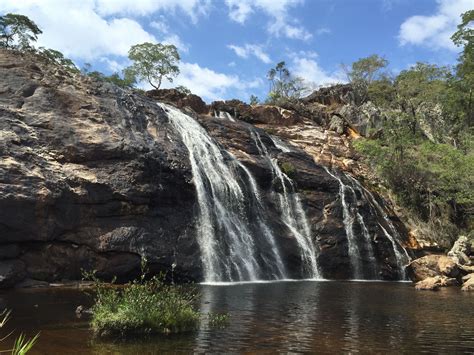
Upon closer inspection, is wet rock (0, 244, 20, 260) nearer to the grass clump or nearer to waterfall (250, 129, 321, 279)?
the grass clump

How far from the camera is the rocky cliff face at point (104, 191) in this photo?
A: 75.4ft

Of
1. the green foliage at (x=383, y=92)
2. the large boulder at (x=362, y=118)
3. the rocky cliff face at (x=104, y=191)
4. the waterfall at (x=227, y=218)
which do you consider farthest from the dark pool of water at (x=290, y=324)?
the green foliage at (x=383, y=92)

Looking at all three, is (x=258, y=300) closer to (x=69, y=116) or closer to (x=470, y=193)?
(x=69, y=116)

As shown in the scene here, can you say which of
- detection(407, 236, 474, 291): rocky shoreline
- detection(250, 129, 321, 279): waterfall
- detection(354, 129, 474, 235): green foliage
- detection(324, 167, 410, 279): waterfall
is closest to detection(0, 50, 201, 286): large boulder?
detection(250, 129, 321, 279): waterfall

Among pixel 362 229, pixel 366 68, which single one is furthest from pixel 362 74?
pixel 362 229

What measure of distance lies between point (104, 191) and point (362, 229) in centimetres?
1847

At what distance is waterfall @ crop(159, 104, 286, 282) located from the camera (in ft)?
89.7

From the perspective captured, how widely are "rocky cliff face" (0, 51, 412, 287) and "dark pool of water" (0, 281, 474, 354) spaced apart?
350 cm

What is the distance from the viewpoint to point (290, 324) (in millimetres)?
13305

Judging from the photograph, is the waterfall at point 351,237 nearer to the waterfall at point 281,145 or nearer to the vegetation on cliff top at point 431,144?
the waterfall at point 281,145

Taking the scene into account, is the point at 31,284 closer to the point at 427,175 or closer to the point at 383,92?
the point at 427,175

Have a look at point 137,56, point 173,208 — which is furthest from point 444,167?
point 137,56

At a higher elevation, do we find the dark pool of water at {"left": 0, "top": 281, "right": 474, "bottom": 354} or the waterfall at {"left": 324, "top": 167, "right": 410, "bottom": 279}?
the waterfall at {"left": 324, "top": 167, "right": 410, "bottom": 279}

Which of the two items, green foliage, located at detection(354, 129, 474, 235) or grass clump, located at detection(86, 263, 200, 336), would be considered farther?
green foliage, located at detection(354, 129, 474, 235)
